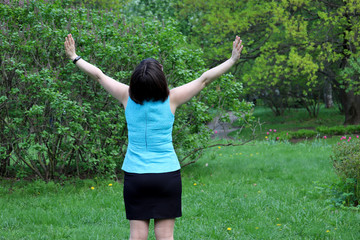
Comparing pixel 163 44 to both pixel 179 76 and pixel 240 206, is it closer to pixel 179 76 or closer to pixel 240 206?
pixel 179 76

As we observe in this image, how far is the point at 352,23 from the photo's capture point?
14664 millimetres

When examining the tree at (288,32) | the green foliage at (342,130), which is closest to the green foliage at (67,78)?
the tree at (288,32)

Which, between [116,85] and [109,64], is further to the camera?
[109,64]

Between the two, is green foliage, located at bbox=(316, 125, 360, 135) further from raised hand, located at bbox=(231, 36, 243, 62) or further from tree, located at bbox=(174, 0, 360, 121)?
raised hand, located at bbox=(231, 36, 243, 62)

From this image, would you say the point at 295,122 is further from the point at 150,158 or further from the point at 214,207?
the point at 150,158

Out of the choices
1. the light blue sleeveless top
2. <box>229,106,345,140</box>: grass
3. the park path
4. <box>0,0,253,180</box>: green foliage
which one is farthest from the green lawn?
<box>229,106,345,140</box>: grass

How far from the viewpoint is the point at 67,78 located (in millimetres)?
6723

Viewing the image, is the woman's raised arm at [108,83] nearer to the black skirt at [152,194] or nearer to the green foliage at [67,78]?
the black skirt at [152,194]

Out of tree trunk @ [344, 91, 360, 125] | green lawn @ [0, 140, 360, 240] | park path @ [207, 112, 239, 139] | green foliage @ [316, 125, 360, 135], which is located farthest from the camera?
tree trunk @ [344, 91, 360, 125]

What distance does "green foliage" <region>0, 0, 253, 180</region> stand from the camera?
254 inches

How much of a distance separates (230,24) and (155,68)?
13875 millimetres

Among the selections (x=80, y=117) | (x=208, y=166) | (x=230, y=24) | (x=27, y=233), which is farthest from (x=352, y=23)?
(x=27, y=233)

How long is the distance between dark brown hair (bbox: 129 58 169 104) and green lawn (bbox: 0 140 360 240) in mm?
2428

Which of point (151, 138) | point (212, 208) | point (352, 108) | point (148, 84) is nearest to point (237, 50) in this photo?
point (148, 84)
